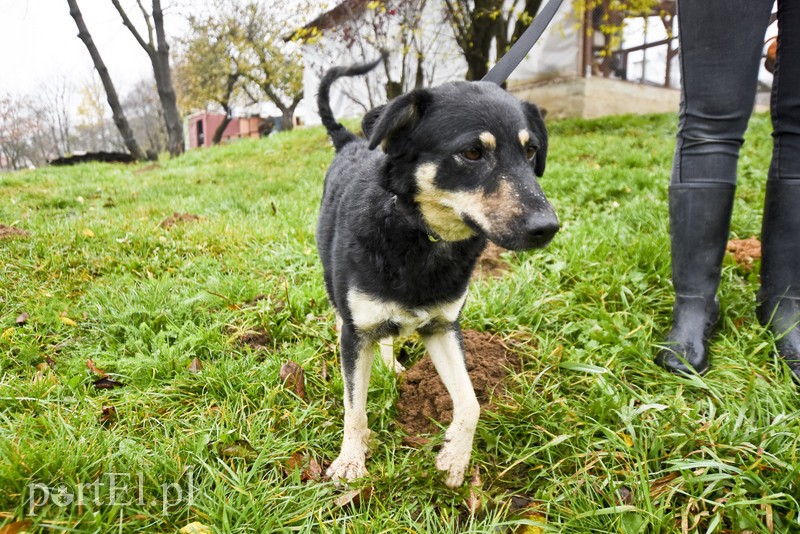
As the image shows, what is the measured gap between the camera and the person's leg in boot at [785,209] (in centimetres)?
210

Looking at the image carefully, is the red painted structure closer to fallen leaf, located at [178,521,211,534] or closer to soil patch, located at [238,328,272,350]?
soil patch, located at [238,328,272,350]

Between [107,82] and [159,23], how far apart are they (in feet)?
7.55

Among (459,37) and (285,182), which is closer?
(285,182)

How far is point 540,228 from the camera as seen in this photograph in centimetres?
154

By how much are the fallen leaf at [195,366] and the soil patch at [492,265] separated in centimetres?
181

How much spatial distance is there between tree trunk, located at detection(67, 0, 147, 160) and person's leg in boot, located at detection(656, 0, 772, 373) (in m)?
14.9

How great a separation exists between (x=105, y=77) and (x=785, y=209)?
1595cm

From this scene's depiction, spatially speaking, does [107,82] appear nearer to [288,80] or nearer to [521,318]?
[288,80]

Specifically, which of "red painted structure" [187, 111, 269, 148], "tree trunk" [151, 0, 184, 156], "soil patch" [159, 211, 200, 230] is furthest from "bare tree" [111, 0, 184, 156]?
"red painted structure" [187, 111, 269, 148]

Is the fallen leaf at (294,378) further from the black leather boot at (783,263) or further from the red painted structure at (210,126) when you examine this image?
the red painted structure at (210,126)

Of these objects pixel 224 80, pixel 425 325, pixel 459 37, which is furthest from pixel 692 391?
pixel 224 80

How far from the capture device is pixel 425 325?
1979mm

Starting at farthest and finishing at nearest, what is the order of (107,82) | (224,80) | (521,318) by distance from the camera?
(224,80) → (107,82) → (521,318)

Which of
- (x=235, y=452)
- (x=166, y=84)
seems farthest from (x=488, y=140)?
(x=166, y=84)
